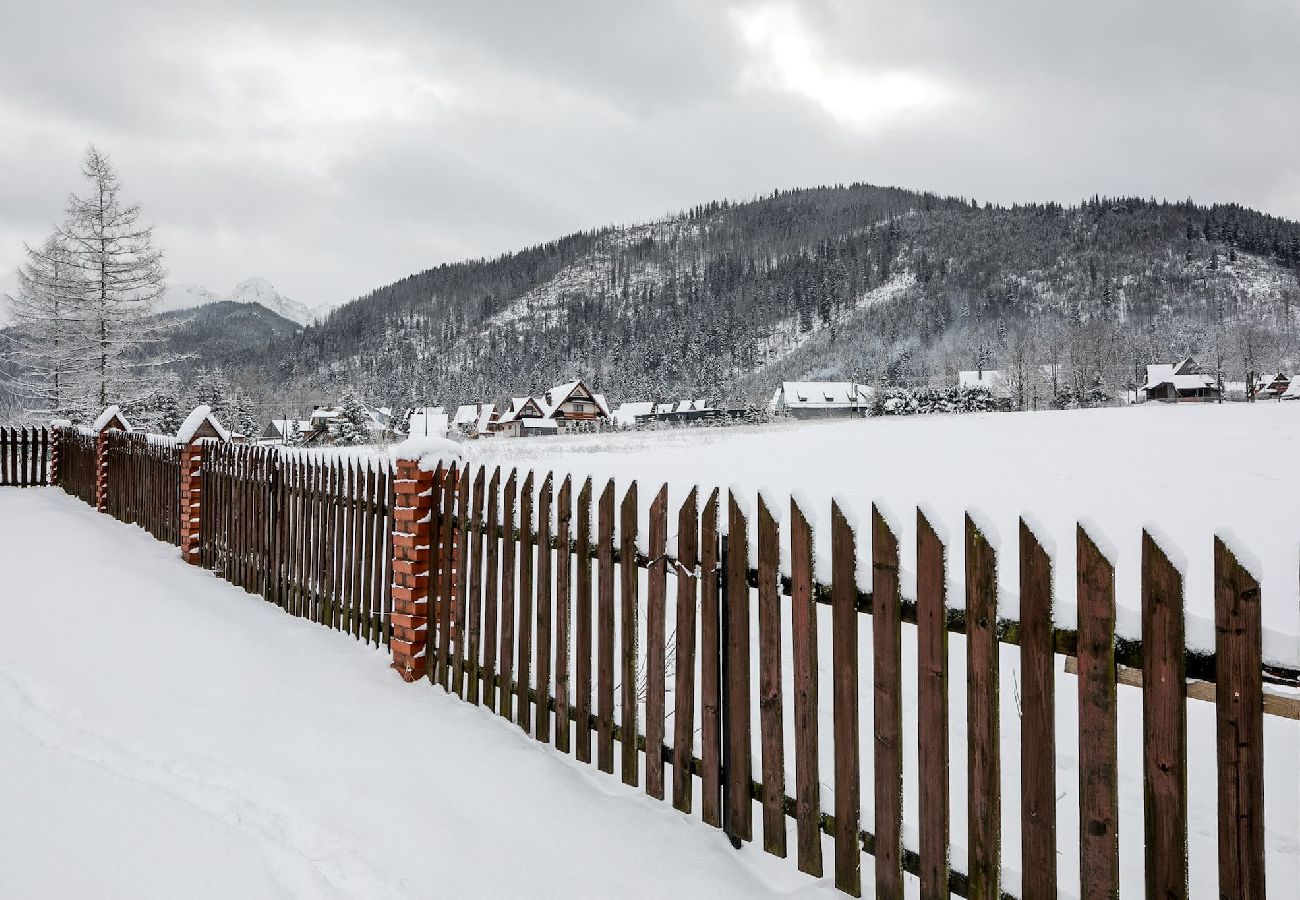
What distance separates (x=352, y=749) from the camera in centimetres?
375

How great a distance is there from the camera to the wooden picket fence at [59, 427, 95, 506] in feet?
42.7

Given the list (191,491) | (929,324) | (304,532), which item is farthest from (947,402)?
(929,324)

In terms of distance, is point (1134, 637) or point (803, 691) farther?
point (803, 691)

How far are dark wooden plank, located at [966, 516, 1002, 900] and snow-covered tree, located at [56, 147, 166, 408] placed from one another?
1111 inches

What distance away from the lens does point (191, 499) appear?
8.49 metres

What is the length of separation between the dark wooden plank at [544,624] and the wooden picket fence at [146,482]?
7419mm

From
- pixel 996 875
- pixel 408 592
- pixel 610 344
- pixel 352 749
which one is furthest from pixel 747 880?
pixel 610 344

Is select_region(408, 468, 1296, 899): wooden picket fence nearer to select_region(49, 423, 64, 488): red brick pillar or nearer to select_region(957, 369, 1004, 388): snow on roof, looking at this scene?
select_region(49, 423, 64, 488): red brick pillar

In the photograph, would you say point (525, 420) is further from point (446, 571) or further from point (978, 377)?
point (446, 571)

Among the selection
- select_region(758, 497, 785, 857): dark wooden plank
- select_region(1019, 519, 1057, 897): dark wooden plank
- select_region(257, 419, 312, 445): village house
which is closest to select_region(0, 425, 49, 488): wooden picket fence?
select_region(758, 497, 785, 857): dark wooden plank

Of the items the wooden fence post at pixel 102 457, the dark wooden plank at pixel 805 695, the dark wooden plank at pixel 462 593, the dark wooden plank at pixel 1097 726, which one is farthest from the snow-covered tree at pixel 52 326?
the dark wooden plank at pixel 1097 726

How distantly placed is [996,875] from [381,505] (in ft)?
15.3

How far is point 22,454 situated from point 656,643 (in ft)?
60.3

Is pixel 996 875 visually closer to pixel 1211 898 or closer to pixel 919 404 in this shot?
pixel 1211 898
